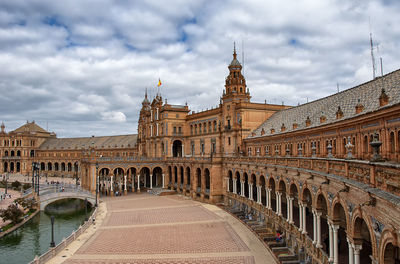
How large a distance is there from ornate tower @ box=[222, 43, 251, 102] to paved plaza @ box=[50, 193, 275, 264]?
20696mm

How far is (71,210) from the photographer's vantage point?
54.5 meters

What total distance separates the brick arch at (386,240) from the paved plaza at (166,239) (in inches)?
582

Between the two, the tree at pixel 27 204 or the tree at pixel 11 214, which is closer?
the tree at pixel 11 214

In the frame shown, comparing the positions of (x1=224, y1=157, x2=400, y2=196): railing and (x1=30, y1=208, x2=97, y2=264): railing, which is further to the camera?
(x1=30, y1=208, x2=97, y2=264): railing

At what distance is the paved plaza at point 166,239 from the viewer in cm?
2516

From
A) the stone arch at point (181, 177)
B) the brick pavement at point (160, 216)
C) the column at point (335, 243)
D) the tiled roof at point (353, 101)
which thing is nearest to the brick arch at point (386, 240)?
the column at point (335, 243)

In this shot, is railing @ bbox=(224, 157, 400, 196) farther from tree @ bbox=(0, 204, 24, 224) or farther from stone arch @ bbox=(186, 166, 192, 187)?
stone arch @ bbox=(186, 166, 192, 187)

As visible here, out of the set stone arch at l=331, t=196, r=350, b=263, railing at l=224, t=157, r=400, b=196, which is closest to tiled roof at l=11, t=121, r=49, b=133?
railing at l=224, t=157, r=400, b=196

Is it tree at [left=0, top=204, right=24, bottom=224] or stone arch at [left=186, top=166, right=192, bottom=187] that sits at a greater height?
stone arch at [left=186, top=166, right=192, bottom=187]

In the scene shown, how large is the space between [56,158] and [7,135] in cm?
2034

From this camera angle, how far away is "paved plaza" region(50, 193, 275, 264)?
25.2m

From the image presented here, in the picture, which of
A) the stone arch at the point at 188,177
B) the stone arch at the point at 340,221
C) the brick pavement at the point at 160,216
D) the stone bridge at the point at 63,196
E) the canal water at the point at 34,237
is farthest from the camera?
the stone arch at the point at 188,177

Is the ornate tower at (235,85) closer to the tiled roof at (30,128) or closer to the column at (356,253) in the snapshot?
the column at (356,253)

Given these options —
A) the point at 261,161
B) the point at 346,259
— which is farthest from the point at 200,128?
the point at 346,259
